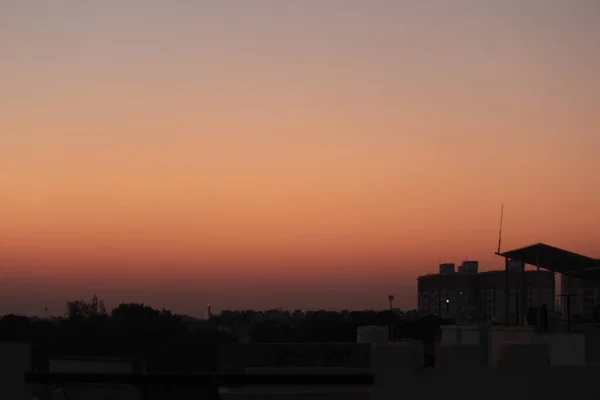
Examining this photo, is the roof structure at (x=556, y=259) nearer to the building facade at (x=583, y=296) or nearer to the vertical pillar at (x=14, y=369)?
the building facade at (x=583, y=296)

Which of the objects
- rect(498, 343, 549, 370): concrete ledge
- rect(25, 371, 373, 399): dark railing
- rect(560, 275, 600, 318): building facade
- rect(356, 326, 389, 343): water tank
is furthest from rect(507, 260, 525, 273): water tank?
rect(25, 371, 373, 399): dark railing

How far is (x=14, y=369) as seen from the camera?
6145 mm

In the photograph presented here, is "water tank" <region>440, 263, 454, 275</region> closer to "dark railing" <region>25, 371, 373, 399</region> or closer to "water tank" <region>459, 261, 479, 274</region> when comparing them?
"water tank" <region>459, 261, 479, 274</region>

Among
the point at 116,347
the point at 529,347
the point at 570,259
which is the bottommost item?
the point at 116,347

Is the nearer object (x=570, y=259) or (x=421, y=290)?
(x=570, y=259)

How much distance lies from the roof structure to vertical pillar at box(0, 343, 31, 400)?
1435 cm

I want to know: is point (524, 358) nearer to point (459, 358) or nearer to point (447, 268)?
point (459, 358)

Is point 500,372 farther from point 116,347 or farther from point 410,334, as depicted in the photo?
point 116,347

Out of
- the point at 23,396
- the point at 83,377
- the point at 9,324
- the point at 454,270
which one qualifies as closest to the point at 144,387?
the point at 83,377

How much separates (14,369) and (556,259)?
15.4 meters

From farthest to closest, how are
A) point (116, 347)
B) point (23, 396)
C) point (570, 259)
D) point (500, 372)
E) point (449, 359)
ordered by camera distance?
point (116, 347) < point (570, 259) < point (449, 359) < point (500, 372) < point (23, 396)

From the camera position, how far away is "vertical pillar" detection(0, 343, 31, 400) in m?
6.08

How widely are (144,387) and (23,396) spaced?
1069 mm

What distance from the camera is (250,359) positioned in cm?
1577
